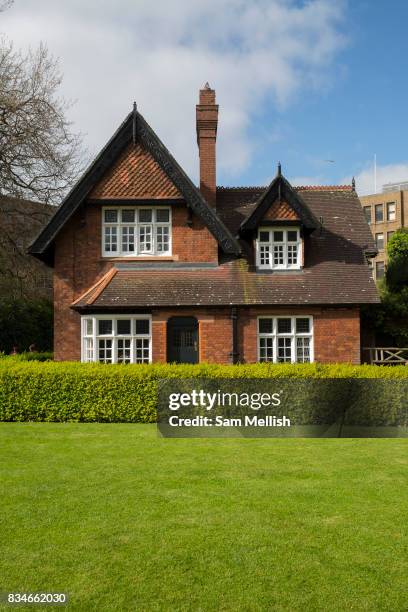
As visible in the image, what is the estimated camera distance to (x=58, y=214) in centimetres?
2123

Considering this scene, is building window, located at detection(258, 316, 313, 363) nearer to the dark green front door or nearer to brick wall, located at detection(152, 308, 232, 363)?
brick wall, located at detection(152, 308, 232, 363)

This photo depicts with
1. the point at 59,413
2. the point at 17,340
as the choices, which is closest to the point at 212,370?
the point at 59,413

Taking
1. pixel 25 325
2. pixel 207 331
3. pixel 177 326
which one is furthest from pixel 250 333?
pixel 25 325

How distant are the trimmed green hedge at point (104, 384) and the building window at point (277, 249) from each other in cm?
771

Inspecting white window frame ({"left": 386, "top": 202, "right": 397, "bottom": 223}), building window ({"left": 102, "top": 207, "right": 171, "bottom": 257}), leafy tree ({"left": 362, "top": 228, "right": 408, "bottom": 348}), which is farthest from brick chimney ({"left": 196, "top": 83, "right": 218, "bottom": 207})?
white window frame ({"left": 386, "top": 202, "right": 397, "bottom": 223})

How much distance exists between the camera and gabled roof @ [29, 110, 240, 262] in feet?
70.1

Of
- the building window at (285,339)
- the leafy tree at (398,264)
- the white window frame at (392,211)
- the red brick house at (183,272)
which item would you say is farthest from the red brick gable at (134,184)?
the white window frame at (392,211)

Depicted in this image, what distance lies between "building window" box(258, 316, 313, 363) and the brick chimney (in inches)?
249

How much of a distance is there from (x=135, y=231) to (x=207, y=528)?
16718 millimetres

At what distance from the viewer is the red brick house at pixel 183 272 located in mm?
20875

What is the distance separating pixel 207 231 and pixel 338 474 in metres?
14.3

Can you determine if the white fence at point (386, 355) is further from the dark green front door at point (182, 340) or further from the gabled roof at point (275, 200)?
the dark green front door at point (182, 340)

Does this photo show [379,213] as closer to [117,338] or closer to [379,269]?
[379,269]

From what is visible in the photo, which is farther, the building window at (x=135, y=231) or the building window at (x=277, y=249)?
the building window at (x=277, y=249)
